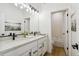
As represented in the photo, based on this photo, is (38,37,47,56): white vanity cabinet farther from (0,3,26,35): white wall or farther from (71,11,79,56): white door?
(71,11,79,56): white door

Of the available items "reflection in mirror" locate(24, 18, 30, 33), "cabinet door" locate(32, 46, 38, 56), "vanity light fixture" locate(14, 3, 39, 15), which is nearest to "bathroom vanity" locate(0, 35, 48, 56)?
"cabinet door" locate(32, 46, 38, 56)

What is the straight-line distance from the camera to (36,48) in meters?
1.70

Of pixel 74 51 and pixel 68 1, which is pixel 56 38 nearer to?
pixel 74 51

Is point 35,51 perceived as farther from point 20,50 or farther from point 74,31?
point 74,31

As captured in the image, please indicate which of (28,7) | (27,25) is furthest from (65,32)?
(28,7)

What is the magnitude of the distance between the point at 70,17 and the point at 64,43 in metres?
0.53

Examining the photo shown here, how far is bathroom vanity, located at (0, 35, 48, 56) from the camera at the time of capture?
1238 mm

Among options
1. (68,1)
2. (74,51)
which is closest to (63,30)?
(74,51)

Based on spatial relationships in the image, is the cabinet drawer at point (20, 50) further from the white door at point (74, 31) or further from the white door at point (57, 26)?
the white door at point (74, 31)

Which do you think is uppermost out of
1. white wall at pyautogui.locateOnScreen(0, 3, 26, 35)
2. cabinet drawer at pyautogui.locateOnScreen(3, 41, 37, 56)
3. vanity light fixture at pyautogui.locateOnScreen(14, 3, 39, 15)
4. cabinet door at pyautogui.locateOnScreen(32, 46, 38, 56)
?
vanity light fixture at pyautogui.locateOnScreen(14, 3, 39, 15)

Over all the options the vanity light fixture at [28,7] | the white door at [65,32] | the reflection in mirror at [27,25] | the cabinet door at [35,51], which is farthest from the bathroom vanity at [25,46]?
the vanity light fixture at [28,7]

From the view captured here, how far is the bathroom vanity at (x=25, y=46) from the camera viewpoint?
1238 mm

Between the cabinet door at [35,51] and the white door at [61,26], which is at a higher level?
the white door at [61,26]

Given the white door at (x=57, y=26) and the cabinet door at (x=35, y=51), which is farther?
the white door at (x=57, y=26)
